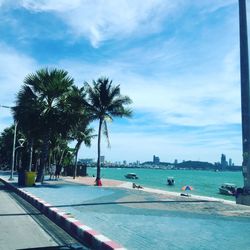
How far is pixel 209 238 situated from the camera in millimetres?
8297

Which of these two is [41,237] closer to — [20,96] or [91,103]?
A: [20,96]

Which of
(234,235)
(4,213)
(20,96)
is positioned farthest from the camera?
(20,96)

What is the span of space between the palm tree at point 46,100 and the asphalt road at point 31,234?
15.2 metres

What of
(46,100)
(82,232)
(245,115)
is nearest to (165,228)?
(82,232)

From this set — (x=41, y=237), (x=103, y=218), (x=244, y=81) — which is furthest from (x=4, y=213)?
(x=244, y=81)

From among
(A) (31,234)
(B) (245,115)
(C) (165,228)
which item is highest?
(B) (245,115)

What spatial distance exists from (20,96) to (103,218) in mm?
18094

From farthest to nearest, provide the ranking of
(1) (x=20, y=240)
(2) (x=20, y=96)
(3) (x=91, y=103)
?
1. (3) (x=91, y=103)
2. (2) (x=20, y=96)
3. (1) (x=20, y=240)

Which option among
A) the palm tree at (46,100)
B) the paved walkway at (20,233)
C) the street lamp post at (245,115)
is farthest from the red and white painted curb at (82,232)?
the palm tree at (46,100)

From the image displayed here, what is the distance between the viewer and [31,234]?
884 cm

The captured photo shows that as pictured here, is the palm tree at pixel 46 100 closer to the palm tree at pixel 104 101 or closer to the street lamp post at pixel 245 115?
the palm tree at pixel 104 101

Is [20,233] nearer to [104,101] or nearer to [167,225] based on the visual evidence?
[167,225]

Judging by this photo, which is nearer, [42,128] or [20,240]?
[20,240]

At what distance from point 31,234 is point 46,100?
2004 cm
